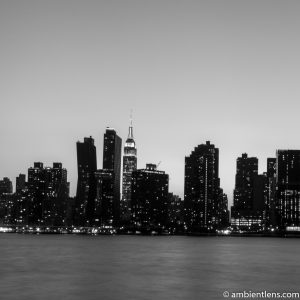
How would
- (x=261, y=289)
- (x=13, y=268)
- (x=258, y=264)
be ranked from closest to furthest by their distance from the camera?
(x=261, y=289) → (x=13, y=268) → (x=258, y=264)

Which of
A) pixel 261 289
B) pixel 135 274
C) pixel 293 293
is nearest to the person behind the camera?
pixel 293 293

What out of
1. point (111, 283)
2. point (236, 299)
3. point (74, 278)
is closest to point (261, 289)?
point (236, 299)

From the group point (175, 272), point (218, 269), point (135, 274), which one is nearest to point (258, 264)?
point (218, 269)

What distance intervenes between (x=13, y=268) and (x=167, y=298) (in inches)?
1308

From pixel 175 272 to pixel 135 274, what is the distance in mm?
6822

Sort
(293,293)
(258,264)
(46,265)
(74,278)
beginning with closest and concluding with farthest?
(293,293) < (74,278) < (46,265) < (258,264)

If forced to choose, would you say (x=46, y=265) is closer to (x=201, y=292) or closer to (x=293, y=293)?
(x=201, y=292)

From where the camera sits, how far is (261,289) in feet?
204

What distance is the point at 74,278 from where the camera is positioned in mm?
69312

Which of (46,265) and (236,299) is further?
(46,265)

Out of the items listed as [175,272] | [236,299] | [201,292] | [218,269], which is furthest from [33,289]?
[218,269]

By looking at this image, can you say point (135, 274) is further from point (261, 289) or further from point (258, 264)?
point (258, 264)

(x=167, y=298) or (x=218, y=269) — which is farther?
(x=218, y=269)

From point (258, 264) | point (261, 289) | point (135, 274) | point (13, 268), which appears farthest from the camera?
point (258, 264)
